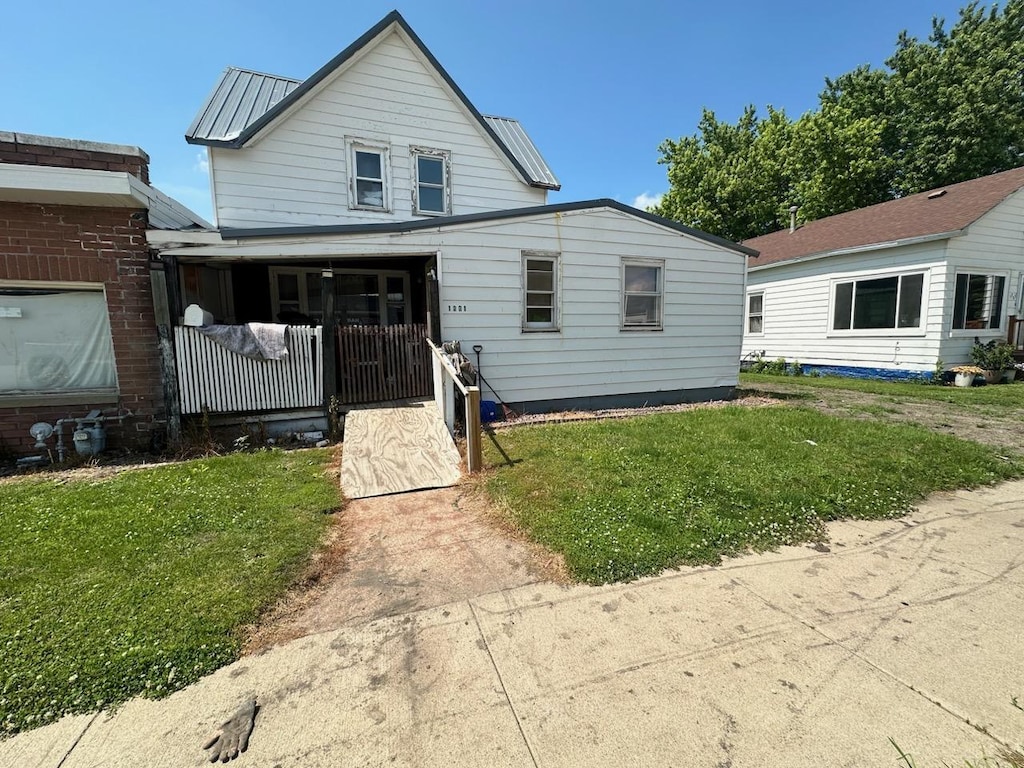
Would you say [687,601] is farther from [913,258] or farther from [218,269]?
[913,258]

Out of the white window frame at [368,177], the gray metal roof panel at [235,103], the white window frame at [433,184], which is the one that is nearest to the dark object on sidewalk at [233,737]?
the white window frame at [368,177]

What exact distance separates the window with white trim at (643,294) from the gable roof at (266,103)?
4487 millimetres

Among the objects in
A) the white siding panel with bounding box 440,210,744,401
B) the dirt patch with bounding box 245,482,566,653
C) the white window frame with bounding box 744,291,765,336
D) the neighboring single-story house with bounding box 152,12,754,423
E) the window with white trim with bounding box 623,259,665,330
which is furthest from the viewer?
the white window frame with bounding box 744,291,765,336

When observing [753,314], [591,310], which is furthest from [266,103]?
[753,314]

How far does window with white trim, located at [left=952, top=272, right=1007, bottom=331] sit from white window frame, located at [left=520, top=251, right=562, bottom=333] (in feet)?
37.2

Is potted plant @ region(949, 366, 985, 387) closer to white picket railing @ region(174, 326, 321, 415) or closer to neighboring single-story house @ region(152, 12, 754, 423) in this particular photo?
neighboring single-story house @ region(152, 12, 754, 423)

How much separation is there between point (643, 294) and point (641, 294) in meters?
0.05

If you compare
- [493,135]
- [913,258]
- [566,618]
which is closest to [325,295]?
[566,618]

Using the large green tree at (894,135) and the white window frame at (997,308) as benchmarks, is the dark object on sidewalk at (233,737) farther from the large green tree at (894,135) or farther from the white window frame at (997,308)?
the large green tree at (894,135)

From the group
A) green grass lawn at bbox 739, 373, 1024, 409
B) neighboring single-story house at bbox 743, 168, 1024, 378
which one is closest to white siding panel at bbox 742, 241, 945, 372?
neighboring single-story house at bbox 743, 168, 1024, 378

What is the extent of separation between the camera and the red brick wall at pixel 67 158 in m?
5.54

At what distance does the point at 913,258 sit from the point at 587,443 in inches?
480

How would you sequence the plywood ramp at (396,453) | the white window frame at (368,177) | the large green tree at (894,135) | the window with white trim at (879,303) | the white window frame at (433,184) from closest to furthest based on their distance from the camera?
the plywood ramp at (396,453) < the white window frame at (368,177) < the white window frame at (433,184) < the window with white trim at (879,303) < the large green tree at (894,135)

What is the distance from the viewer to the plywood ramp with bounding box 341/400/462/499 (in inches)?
199
